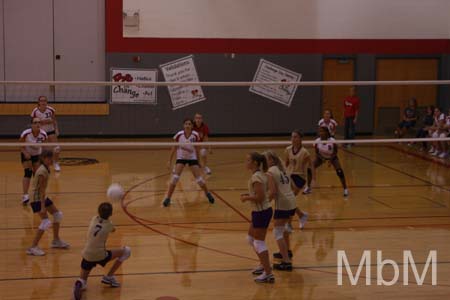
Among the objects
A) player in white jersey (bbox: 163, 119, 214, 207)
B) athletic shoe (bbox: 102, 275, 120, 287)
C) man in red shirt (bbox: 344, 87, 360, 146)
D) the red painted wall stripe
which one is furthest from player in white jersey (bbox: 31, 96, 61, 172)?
man in red shirt (bbox: 344, 87, 360, 146)

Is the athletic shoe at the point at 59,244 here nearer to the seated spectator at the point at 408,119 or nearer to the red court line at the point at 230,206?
the red court line at the point at 230,206

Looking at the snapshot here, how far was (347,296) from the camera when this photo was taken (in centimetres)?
978

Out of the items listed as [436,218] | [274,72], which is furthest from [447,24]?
[436,218]

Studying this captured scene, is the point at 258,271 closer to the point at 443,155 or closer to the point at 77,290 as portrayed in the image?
the point at 77,290

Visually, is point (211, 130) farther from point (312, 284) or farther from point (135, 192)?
point (312, 284)

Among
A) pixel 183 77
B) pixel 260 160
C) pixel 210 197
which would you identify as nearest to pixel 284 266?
pixel 260 160

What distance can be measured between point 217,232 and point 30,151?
4.03 m

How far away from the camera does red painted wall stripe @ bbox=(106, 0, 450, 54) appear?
22969mm

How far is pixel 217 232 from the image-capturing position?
12719mm

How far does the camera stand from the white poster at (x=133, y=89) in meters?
22.8

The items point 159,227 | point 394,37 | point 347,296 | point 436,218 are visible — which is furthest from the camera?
point 394,37

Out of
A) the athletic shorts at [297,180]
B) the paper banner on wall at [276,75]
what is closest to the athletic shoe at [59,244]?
the athletic shorts at [297,180]

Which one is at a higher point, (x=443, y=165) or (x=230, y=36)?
(x=230, y=36)

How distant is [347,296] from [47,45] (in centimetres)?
1542
